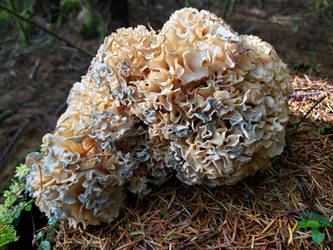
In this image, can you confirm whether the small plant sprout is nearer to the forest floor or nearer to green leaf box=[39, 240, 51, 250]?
green leaf box=[39, 240, 51, 250]

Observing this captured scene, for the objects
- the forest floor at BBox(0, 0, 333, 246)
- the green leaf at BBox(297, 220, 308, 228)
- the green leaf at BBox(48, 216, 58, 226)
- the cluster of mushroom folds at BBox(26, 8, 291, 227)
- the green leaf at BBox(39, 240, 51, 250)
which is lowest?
the forest floor at BBox(0, 0, 333, 246)

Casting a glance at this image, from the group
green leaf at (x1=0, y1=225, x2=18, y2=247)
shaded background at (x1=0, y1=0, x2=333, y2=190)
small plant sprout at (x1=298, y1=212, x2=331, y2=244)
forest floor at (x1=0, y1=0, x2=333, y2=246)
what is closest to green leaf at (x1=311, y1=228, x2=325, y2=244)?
small plant sprout at (x1=298, y1=212, x2=331, y2=244)

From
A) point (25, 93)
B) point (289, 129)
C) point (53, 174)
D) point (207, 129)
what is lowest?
point (25, 93)

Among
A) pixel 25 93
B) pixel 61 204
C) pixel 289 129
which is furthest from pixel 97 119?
pixel 25 93

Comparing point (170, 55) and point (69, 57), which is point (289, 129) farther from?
point (69, 57)

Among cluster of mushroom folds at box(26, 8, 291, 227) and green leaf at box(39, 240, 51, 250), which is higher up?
cluster of mushroom folds at box(26, 8, 291, 227)
